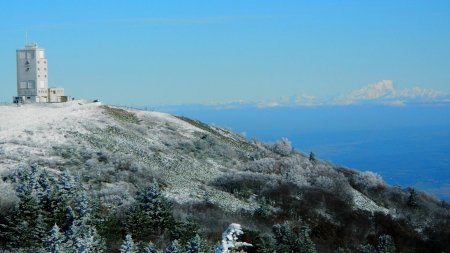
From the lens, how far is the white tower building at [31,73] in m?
68.6

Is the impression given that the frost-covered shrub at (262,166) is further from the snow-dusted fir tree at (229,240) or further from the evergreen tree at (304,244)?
the snow-dusted fir tree at (229,240)

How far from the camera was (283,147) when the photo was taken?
2940 inches

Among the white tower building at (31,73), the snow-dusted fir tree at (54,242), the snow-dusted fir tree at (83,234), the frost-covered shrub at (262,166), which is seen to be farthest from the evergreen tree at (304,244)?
the white tower building at (31,73)

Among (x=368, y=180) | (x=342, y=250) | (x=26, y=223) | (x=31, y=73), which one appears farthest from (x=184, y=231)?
(x=31, y=73)

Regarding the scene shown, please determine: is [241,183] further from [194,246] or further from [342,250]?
[194,246]

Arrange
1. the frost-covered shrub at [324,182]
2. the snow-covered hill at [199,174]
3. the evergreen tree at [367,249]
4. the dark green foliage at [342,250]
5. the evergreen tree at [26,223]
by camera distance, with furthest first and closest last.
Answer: the frost-covered shrub at [324,182], the snow-covered hill at [199,174], the dark green foliage at [342,250], the evergreen tree at [367,249], the evergreen tree at [26,223]

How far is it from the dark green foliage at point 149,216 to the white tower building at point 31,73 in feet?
120

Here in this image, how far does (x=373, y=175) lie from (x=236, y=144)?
14022mm

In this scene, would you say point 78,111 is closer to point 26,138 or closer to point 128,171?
point 26,138

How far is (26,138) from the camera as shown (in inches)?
1988

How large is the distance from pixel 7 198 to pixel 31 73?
3527 cm

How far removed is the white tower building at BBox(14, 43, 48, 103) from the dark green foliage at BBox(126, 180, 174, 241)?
36460 millimetres

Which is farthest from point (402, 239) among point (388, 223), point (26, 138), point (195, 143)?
point (26, 138)

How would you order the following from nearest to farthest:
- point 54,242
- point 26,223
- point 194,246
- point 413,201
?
1. point 54,242
2. point 194,246
3. point 26,223
4. point 413,201
